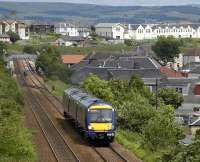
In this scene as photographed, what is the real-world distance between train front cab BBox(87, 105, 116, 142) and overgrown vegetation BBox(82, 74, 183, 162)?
1.61 metres

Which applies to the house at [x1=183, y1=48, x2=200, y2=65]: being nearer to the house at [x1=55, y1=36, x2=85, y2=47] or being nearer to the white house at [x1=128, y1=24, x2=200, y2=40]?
the house at [x1=55, y1=36, x2=85, y2=47]

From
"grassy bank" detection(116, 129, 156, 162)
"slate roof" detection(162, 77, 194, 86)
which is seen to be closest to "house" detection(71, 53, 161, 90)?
"slate roof" detection(162, 77, 194, 86)

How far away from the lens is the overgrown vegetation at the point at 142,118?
2782cm

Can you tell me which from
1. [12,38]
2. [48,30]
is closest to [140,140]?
[12,38]

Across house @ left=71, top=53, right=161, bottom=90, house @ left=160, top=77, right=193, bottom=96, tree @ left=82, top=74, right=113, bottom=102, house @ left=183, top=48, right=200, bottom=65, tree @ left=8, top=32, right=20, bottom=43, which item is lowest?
house @ left=183, top=48, right=200, bottom=65

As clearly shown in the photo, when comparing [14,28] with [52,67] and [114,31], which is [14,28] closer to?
[114,31]

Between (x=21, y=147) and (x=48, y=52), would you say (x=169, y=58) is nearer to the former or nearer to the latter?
(x=48, y=52)

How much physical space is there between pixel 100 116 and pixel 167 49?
86.4 metres

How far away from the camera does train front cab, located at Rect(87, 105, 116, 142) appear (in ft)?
92.4

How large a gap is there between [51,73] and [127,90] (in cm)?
3520

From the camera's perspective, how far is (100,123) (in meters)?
28.2

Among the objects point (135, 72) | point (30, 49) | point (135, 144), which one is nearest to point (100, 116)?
point (135, 144)

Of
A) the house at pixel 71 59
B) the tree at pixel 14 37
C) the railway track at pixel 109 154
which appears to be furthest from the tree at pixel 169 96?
the tree at pixel 14 37

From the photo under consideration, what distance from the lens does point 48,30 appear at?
185625 millimetres
